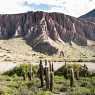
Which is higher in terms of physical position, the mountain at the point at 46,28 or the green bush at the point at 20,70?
the mountain at the point at 46,28

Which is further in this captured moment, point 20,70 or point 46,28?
point 46,28

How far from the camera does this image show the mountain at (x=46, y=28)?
15012cm

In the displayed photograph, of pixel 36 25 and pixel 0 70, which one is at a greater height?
pixel 36 25

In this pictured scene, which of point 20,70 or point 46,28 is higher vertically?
point 46,28

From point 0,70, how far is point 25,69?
6.74 meters

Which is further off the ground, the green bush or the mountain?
the mountain

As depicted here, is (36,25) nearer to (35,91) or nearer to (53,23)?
(53,23)

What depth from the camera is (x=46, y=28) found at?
15988cm

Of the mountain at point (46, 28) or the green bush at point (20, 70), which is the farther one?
the mountain at point (46, 28)

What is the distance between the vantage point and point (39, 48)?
134625mm

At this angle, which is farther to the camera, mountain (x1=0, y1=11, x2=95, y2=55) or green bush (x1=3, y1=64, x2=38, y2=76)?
mountain (x1=0, y1=11, x2=95, y2=55)

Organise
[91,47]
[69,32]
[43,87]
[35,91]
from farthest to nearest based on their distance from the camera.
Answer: [69,32]
[91,47]
[43,87]
[35,91]

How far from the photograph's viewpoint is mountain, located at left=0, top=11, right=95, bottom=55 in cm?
15012

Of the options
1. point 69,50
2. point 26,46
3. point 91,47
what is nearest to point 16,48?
point 26,46
